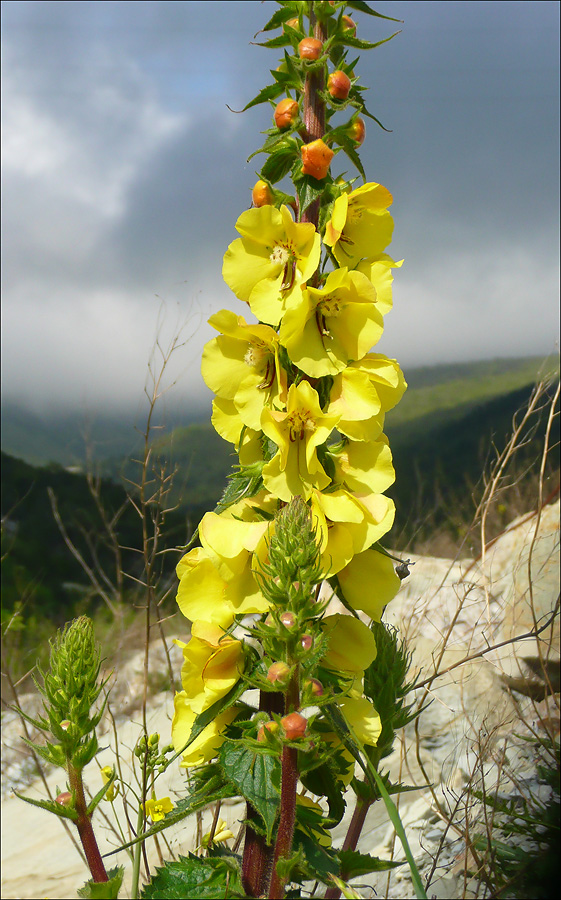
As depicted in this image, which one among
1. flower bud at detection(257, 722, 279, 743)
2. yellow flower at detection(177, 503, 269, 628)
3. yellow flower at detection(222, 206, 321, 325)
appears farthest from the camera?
yellow flower at detection(222, 206, 321, 325)

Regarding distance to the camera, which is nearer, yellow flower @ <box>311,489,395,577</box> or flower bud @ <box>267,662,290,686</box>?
flower bud @ <box>267,662,290,686</box>

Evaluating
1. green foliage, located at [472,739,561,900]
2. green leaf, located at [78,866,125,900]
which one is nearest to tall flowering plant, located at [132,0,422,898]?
green leaf, located at [78,866,125,900]

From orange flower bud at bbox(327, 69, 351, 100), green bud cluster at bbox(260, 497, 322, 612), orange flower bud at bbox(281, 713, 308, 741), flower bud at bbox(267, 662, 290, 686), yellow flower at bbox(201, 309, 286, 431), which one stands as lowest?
orange flower bud at bbox(281, 713, 308, 741)

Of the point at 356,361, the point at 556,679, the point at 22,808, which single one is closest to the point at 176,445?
the point at 356,361

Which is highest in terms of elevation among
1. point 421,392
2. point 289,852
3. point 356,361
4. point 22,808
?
point 421,392

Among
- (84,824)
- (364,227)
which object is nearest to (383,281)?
(364,227)

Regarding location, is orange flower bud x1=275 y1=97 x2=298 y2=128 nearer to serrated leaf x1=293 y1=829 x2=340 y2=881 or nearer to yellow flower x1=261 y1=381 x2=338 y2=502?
yellow flower x1=261 y1=381 x2=338 y2=502

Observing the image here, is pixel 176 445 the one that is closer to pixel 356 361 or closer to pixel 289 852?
pixel 356 361

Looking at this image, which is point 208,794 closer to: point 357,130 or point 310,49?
point 357,130
